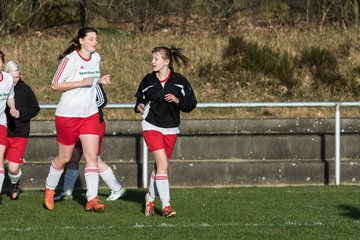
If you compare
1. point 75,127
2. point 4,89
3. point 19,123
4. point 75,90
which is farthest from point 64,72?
point 19,123

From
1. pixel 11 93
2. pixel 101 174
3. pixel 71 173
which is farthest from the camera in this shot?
pixel 71 173

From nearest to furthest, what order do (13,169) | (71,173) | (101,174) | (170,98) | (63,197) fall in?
(170,98) → (101,174) → (71,173) → (63,197) → (13,169)

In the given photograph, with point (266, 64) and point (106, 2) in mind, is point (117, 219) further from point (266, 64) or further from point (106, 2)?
point (106, 2)

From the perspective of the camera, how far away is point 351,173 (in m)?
16.7

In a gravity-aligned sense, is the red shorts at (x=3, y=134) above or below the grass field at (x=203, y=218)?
above

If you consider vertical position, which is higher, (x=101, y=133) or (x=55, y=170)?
(x=101, y=133)

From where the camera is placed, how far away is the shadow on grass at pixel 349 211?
12044mm

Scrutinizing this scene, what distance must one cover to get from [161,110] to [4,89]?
1.96 m

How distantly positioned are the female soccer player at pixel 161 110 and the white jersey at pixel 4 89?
1639mm

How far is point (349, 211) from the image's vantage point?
12.5 m

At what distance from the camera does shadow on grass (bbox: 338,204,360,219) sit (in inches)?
474

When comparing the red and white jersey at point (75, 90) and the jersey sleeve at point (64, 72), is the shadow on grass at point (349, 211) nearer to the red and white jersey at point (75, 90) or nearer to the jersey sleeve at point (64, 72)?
the red and white jersey at point (75, 90)

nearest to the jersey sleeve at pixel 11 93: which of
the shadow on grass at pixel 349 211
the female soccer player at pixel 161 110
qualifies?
the female soccer player at pixel 161 110

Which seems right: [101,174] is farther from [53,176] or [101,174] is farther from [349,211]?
[349,211]
